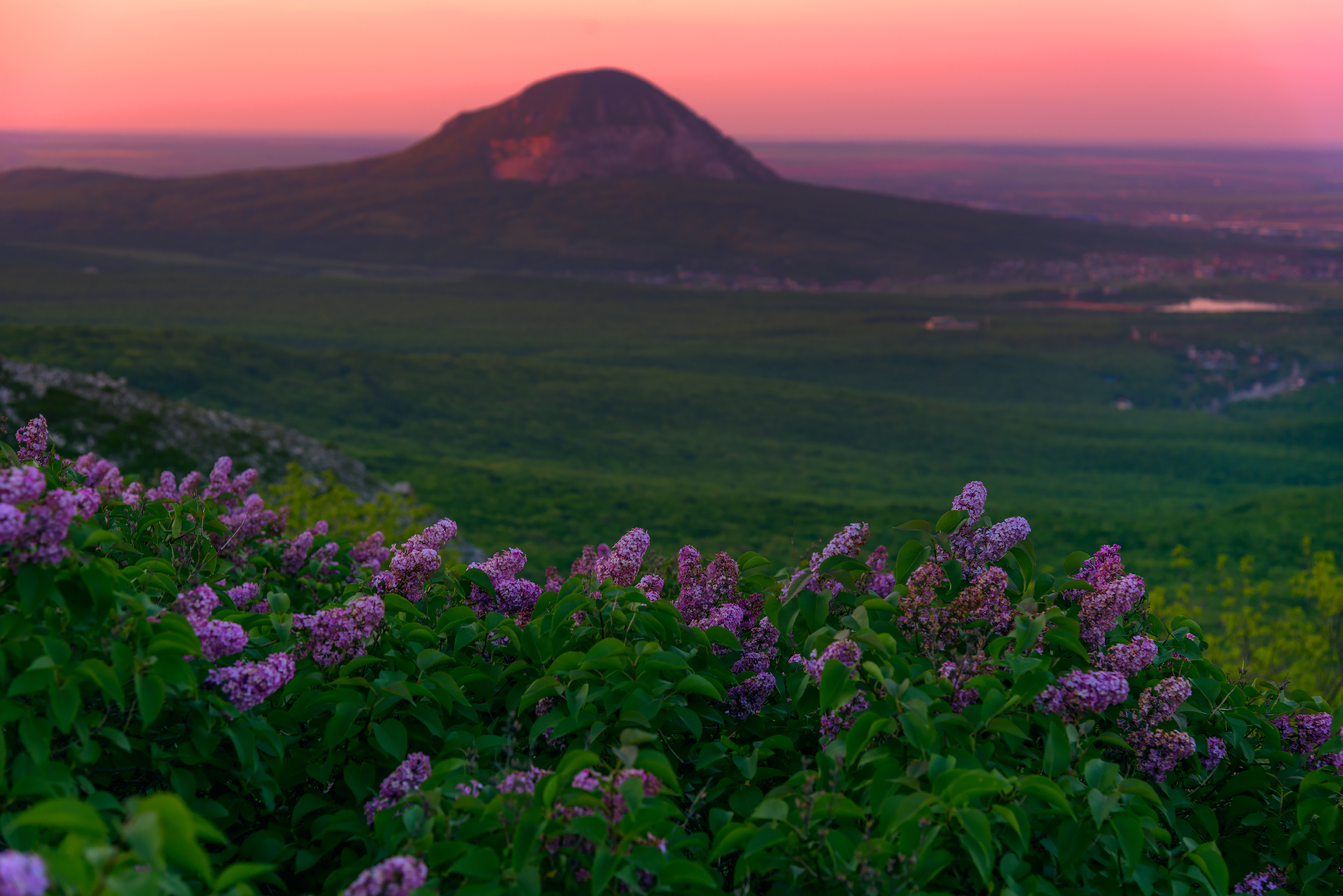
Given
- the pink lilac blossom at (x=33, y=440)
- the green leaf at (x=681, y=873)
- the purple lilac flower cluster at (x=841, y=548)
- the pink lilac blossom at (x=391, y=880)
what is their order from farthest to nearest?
1. the pink lilac blossom at (x=33, y=440)
2. the purple lilac flower cluster at (x=841, y=548)
3. the green leaf at (x=681, y=873)
4. the pink lilac blossom at (x=391, y=880)

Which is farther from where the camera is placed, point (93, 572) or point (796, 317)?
point (796, 317)

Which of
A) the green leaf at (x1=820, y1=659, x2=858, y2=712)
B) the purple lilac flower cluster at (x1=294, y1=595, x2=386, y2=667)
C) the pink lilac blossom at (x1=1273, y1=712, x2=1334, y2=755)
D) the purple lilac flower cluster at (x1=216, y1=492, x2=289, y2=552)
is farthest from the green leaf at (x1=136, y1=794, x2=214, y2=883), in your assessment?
the pink lilac blossom at (x1=1273, y1=712, x2=1334, y2=755)

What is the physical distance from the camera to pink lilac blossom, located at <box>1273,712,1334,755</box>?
179 inches

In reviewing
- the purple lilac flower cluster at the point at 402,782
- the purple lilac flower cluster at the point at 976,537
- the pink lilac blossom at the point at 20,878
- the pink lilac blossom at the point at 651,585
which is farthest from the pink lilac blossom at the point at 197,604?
the purple lilac flower cluster at the point at 976,537

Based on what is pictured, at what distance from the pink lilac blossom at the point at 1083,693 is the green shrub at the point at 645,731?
11 millimetres

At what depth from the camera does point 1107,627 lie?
4.50 m

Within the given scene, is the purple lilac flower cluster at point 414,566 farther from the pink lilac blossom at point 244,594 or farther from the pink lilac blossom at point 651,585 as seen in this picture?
the pink lilac blossom at point 651,585

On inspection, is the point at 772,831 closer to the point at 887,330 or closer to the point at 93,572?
the point at 93,572

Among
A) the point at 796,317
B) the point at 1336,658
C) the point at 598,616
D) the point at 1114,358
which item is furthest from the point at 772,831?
the point at 796,317

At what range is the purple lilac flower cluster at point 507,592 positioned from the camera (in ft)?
16.4

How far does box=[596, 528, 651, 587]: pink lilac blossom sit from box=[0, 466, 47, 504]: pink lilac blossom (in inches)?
98.8

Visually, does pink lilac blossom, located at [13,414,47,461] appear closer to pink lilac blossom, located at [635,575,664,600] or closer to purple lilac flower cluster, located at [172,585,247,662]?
purple lilac flower cluster, located at [172,585,247,662]

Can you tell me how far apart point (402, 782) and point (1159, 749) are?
10.2 feet

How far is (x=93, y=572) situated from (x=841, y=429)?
9056 cm
